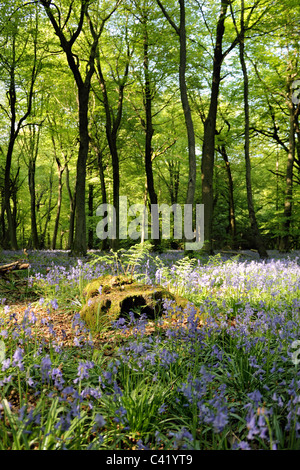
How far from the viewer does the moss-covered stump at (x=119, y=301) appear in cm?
425

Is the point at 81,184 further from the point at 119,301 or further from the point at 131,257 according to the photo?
the point at 119,301

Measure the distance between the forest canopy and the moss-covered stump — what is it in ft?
16.3

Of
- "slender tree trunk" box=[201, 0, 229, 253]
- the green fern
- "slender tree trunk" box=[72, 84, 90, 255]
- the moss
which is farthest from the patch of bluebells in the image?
"slender tree trunk" box=[72, 84, 90, 255]

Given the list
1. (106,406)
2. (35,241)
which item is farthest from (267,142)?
(106,406)

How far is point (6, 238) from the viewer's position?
3012 centimetres

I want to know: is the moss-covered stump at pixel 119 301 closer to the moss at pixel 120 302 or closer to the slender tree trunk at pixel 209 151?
the moss at pixel 120 302

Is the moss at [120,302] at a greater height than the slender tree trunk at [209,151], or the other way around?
the slender tree trunk at [209,151]

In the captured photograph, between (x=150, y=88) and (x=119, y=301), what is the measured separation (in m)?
13.9

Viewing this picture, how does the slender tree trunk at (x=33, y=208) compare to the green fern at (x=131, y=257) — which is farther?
the slender tree trunk at (x=33, y=208)

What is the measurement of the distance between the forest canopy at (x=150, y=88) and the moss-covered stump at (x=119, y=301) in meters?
4.98

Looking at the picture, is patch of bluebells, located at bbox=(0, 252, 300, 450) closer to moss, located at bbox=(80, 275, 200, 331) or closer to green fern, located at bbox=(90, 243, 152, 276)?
moss, located at bbox=(80, 275, 200, 331)

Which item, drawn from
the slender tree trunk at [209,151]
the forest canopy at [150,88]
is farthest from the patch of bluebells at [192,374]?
the slender tree trunk at [209,151]
